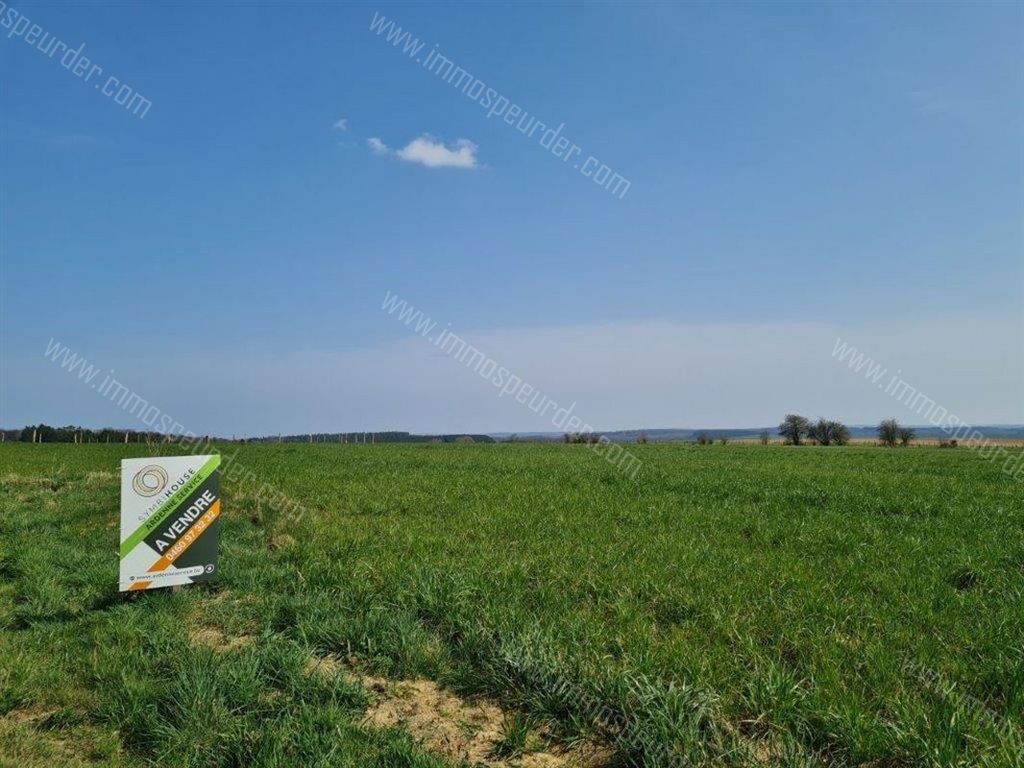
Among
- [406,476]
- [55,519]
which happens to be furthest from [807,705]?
[406,476]

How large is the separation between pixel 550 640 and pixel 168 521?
210 inches

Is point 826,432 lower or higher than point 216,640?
higher

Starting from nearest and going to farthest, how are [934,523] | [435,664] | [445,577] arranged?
1. [435,664]
2. [445,577]
3. [934,523]

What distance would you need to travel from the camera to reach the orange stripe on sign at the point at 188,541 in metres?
8.11

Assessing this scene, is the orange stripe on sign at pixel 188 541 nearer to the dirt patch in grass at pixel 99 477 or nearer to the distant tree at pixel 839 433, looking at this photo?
the dirt patch in grass at pixel 99 477

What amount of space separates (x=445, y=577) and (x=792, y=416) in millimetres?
107167

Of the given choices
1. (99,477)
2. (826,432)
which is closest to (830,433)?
(826,432)

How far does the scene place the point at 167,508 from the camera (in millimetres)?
8297

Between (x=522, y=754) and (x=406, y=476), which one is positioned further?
(x=406, y=476)

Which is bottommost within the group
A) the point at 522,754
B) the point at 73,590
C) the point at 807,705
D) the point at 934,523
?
the point at 73,590

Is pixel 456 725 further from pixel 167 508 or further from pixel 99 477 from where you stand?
pixel 99 477

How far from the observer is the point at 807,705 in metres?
4.52

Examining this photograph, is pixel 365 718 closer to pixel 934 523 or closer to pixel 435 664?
pixel 435 664

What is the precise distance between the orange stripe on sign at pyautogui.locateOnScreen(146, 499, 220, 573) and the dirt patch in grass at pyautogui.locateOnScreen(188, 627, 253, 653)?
61.3 inches
